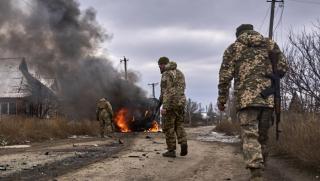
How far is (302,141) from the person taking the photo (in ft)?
31.5

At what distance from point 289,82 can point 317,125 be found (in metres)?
6.03

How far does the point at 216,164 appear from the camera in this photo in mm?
10008

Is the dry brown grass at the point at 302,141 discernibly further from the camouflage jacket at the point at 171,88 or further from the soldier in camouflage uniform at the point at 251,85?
the camouflage jacket at the point at 171,88

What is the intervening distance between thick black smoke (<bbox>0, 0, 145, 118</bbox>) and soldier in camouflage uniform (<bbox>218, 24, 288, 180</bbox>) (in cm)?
2301

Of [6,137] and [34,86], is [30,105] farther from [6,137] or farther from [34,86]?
[6,137]

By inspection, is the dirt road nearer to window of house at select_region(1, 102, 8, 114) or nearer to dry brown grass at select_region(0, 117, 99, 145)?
dry brown grass at select_region(0, 117, 99, 145)

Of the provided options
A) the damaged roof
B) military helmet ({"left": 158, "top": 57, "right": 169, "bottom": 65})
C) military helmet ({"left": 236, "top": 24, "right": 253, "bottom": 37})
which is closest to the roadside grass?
military helmet ({"left": 236, "top": 24, "right": 253, "bottom": 37})

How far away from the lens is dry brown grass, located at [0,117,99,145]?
21.4 meters

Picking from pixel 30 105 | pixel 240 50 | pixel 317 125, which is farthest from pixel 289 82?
pixel 30 105

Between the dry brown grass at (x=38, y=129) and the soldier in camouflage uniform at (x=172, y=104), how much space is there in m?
10.0

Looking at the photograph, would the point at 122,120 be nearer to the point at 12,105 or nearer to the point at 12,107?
the point at 12,107

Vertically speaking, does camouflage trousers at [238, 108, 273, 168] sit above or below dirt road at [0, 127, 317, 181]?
above

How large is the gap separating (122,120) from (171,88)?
2344 centimetres

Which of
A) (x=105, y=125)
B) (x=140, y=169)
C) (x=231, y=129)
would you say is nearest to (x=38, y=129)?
(x=105, y=125)
